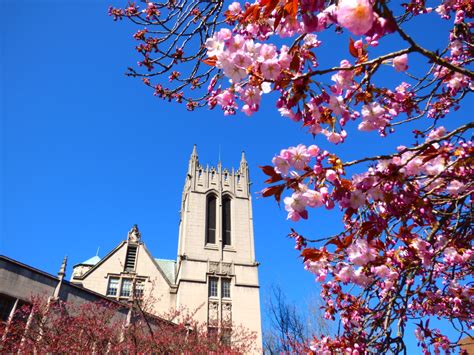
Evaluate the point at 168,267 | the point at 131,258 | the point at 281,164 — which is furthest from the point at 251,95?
the point at 168,267

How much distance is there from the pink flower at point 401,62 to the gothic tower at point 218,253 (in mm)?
18172

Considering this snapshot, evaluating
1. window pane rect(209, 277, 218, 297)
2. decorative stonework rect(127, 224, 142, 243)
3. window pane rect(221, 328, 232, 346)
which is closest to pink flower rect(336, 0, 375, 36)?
window pane rect(221, 328, 232, 346)

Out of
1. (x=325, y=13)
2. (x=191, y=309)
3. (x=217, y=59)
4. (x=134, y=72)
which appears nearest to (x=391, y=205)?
(x=325, y=13)

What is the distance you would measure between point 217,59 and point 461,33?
3.45 meters

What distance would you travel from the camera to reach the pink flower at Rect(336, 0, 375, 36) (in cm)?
150

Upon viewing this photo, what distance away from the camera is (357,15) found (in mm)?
1511

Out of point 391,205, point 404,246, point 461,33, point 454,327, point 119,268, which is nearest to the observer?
point 391,205

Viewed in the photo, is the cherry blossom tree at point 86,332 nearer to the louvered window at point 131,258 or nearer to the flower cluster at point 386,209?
the flower cluster at point 386,209

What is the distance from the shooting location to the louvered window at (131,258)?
24.0 metres

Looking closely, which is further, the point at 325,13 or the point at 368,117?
the point at 368,117

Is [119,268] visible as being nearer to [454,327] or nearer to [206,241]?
[206,241]

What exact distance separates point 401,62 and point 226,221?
24.5 meters

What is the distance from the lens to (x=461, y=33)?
4.06 m

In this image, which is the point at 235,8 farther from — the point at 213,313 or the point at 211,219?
the point at 211,219
